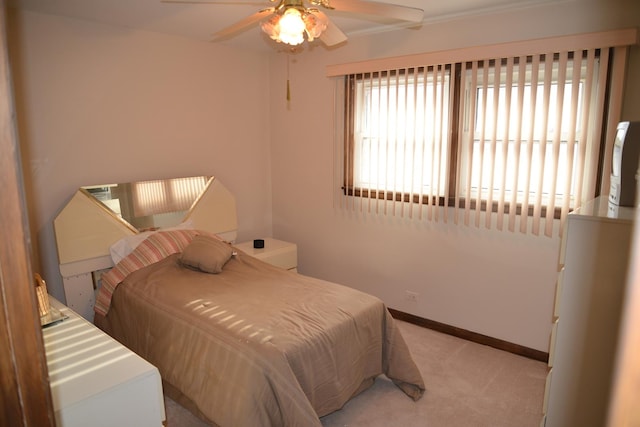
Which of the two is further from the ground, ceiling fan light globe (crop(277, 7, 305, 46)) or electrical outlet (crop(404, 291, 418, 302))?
ceiling fan light globe (crop(277, 7, 305, 46))

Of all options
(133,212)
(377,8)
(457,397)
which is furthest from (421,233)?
(133,212)

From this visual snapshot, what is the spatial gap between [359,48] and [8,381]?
12.2 ft

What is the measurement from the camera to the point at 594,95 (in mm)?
2680

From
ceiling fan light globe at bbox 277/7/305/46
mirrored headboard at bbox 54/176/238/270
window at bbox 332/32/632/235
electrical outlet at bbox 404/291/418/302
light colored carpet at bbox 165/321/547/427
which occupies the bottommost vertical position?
light colored carpet at bbox 165/321/547/427

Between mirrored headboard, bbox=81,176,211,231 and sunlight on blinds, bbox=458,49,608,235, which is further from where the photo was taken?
mirrored headboard, bbox=81,176,211,231

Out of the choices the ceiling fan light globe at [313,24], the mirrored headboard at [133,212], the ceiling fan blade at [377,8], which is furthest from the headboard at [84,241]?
the ceiling fan blade at [377,8]

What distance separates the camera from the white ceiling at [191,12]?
2834mm

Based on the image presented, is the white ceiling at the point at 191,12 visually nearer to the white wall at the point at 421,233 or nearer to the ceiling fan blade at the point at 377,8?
the white wall at the point at 421,233

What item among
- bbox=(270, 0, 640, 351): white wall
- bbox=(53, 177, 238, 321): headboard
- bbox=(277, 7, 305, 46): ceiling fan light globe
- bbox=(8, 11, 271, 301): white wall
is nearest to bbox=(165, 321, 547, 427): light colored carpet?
bbox=(270, 0, 640, 351): white wall

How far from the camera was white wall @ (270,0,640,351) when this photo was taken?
9.61 feet

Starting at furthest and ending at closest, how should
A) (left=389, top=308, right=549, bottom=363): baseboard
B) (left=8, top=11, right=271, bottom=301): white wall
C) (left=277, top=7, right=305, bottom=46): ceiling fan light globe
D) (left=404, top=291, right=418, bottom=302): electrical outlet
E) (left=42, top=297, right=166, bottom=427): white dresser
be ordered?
(left=404, top=291, right=418, bottom=302): electrical outlet, (left=389, top=308, right=549, bottom=363): baseboard, (left=8, top=11, right=271, bottom=301): white wall, (left=277, top=7, right=305, bottom=46): ceiling fan light globe, (left=42, top=297, right=166, bottom=427): white dresser

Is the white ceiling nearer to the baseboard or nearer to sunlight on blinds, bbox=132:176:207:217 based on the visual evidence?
sunlight on blinds, bbox=132:176:207:217

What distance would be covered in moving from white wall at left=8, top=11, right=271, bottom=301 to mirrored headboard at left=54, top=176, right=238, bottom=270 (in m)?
0.17

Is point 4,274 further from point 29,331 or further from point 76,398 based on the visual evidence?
point 76,398
